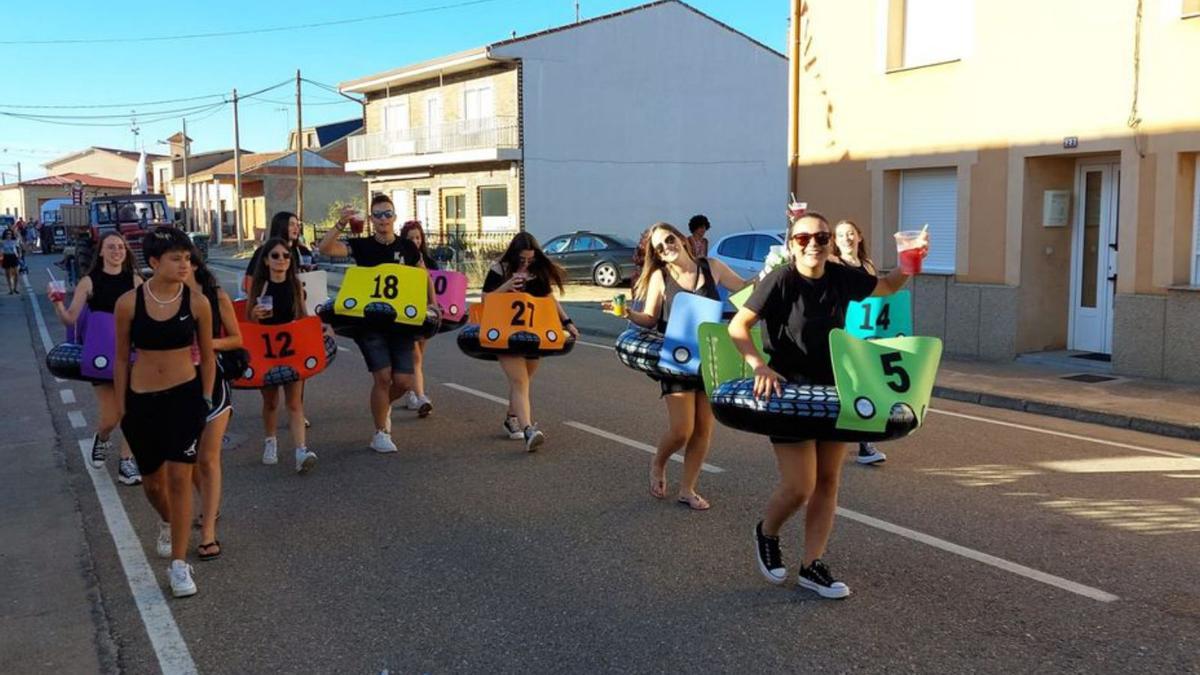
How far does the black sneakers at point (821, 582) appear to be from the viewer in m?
4.84

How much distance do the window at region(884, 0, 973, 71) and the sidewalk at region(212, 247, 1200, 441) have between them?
4179 mm

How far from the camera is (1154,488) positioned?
7.01 m

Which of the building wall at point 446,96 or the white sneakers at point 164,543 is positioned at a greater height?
the building wall at point 446,96

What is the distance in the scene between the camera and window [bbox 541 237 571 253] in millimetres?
26484

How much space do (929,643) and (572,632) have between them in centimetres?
150

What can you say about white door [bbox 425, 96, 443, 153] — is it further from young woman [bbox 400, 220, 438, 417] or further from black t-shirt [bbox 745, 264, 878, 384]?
black t-shirt [bbox 745, 264, 878, 384]

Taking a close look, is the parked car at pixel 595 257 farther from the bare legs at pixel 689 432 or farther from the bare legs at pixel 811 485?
the bare legs at pixel 811 485

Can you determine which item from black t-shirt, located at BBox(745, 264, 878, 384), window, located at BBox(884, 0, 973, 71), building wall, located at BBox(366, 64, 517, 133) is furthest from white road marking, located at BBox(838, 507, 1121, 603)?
building wall, located at BBox(366, 64, 517, 133)

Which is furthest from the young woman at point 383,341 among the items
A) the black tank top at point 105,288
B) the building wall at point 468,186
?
the building wall at point 468,186

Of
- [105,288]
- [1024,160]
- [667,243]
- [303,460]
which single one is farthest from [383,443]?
[1024,160]

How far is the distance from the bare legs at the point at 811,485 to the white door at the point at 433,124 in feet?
106

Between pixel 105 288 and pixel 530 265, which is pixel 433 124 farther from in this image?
pixel 105 288

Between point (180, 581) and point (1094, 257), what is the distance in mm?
11706

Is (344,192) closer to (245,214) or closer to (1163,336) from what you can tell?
(245,214)
